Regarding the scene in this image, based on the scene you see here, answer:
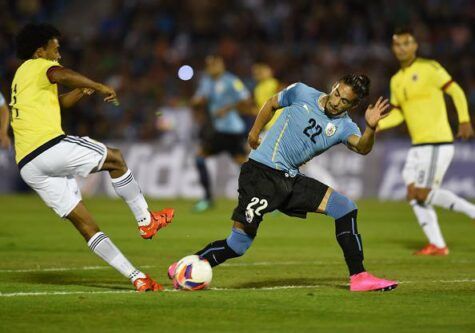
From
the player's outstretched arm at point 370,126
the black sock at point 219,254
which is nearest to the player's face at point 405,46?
the player's outstretched arm at point 370,126

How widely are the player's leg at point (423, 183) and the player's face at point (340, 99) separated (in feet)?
14.8

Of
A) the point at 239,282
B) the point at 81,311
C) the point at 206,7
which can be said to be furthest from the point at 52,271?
the point at 206,7

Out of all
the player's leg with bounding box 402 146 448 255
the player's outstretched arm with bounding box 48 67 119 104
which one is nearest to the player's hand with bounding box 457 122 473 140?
the player's leg with bounding box 402 146 448 255

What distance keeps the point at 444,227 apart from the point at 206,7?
1306 centimetres

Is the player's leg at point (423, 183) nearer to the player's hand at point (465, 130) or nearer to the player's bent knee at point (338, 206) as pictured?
the player's hand at point (465, 130)

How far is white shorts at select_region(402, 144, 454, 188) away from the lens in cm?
1423

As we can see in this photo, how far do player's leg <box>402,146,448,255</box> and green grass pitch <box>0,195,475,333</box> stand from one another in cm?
33

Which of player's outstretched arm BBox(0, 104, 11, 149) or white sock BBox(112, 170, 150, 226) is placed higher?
player's outstretched arm BBox(0, 104, 11, 149)

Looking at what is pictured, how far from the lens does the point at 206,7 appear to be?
1179 inches

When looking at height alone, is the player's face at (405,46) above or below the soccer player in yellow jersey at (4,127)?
above

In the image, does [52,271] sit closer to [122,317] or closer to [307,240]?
[122,317]

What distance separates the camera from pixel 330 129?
10.1 meters

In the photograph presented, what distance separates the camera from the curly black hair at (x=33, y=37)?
10.2 metres

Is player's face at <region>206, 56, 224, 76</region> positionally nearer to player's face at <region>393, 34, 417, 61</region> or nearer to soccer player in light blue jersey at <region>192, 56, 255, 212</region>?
soccer player in light blue jersey at <region>192, 56, 255, 212</region>
